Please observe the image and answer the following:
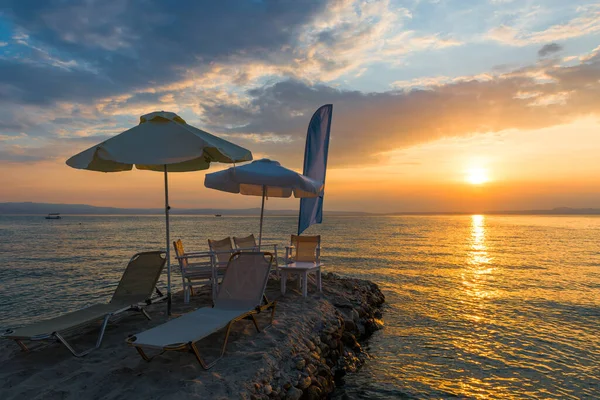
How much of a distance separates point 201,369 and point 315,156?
27.3 feet

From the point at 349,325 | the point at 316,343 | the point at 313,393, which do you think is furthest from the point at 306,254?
the point at 313,393

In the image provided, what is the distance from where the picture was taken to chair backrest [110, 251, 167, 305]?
641cm

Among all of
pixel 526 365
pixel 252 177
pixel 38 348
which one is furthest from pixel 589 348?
pixel 38 348

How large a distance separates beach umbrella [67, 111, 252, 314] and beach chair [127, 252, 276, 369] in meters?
1.92

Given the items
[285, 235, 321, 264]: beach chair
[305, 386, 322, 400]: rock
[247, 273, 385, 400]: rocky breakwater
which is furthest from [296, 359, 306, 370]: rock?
[285, 235, 321, 264]: beach chair

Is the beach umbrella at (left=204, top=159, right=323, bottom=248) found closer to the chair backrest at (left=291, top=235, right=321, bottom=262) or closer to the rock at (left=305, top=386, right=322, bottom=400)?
the chair backrest at (left=291, top=235, right=321, bottom=262)

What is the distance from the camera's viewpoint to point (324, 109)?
12.2 meters

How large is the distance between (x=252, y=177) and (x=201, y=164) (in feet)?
3.54

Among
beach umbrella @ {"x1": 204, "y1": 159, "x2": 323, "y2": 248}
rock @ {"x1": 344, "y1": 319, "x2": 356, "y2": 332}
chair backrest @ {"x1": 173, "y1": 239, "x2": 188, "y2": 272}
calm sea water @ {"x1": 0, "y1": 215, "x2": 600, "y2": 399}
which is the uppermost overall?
beach umbrella @ {"x1": 204, "y1": 159, "x2": 323, "y2": 248}

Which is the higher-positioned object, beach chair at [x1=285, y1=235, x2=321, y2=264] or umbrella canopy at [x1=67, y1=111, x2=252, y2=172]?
umbrella canopy at [x1=67, y1=111, x2=252, y2=172]

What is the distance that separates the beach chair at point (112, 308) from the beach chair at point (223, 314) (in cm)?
109

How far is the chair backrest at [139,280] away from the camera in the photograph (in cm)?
641

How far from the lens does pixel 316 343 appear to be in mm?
6543

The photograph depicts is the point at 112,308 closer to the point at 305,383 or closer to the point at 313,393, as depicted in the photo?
the point at 305,383
